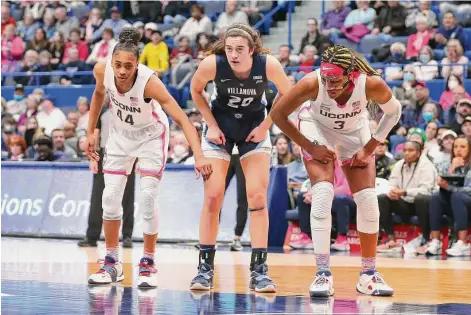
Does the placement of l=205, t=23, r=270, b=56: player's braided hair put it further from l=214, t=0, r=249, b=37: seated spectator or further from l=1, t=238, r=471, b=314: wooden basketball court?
l=214, t=0, r=249, b=37: seated spectator

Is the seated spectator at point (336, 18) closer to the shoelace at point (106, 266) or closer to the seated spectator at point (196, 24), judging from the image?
the seated spectator at point (196, 24)

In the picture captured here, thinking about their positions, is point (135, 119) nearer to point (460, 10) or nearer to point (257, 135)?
point (257, 135)

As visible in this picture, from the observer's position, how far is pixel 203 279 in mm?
8031

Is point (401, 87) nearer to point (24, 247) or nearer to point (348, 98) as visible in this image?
point (24, 247)

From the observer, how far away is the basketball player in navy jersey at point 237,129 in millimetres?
8242

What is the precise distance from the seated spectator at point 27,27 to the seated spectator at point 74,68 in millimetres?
2081

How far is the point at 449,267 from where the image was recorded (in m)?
10.8

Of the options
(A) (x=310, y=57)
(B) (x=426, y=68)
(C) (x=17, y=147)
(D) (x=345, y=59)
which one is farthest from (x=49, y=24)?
(D) (x=345, y=59)

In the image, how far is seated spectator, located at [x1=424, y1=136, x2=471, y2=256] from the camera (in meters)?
12.6

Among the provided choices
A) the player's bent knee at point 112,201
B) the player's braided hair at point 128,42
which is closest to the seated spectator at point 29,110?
the player's bent knee at point 112,201

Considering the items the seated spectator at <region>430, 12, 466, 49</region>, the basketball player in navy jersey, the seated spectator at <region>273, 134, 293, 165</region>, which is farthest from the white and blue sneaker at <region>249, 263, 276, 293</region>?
the seated spectator at <region>430, 12, 466, 49</region>

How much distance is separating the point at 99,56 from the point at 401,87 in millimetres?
7705

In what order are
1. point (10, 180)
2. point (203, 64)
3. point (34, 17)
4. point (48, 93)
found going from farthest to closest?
point (34, 17), point (48, 93), point (10, 180), point (203, 64)

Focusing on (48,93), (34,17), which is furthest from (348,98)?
(34,17)
